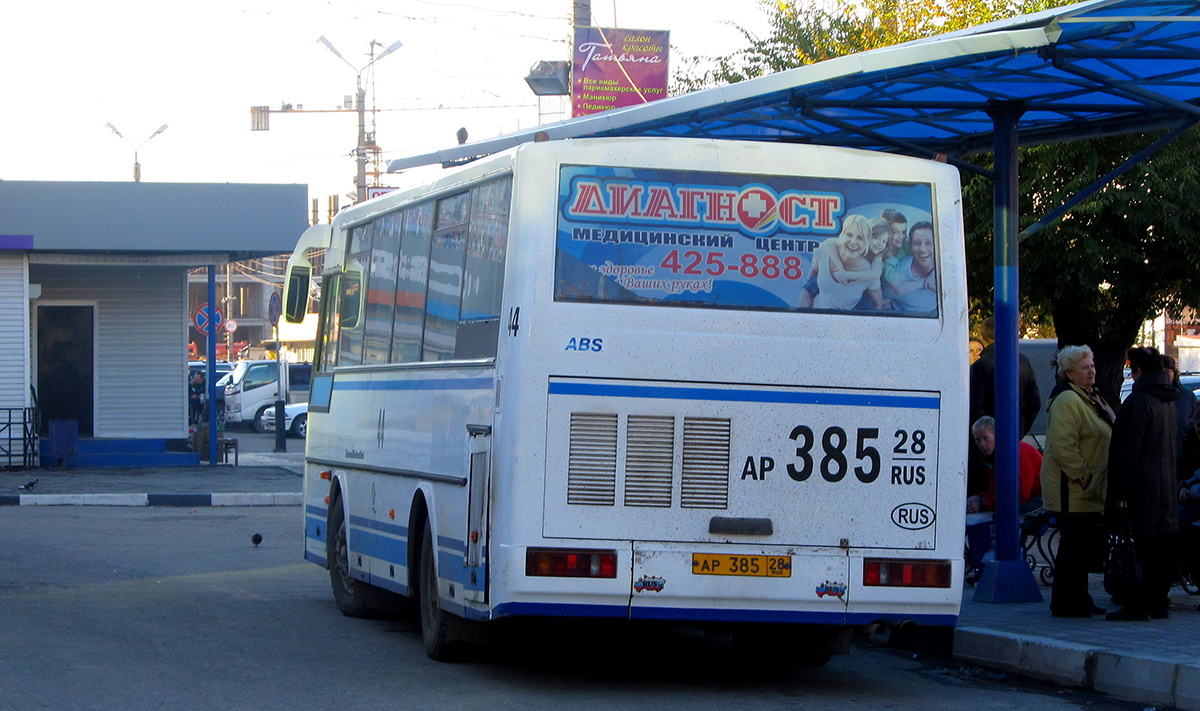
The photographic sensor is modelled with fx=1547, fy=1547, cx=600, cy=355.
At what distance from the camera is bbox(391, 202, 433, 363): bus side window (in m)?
9.33

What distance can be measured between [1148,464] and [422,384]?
437cm

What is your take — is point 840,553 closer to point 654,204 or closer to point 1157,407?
point 654,204

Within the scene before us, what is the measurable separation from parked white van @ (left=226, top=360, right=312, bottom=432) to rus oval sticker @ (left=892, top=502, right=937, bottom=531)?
116 feet

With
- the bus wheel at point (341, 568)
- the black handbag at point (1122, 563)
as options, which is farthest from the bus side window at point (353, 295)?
the black handbag at point (1122, 563)

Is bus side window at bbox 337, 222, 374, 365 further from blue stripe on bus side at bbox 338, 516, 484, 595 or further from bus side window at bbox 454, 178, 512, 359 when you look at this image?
bus side window at bbox 454, 178, 512, 359

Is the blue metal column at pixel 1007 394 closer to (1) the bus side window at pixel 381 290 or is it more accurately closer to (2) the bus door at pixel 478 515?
(1) the bus side window at pixel 381 290

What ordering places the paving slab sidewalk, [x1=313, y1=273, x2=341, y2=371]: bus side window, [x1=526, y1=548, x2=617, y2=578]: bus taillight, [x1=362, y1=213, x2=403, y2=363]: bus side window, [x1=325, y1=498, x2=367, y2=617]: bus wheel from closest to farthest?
[x1=526, y1=548, x2=617, y2=578]: bus taillight → the paving slab sidewalk → [x1=362, y1=213, x2=403, y2=363]: bus side window → [x1=325, y1=498, x2=367, y2=617]: bus wheel → [x1=313, y1=273, x2=341, y2=371]: bus side window

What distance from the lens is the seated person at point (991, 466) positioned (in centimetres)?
1168

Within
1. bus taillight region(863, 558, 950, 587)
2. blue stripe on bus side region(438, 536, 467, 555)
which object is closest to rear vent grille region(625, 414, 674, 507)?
blue stripe on bus side region(438, 536, 467, 555)

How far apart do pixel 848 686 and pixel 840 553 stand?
1113mm

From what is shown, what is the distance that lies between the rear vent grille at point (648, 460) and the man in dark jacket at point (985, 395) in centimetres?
507

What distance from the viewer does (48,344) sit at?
88.2 feet

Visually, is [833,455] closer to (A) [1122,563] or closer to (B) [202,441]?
(A) [1122,563]

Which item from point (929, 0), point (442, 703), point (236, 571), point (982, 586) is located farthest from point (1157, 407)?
point (929, 0)
